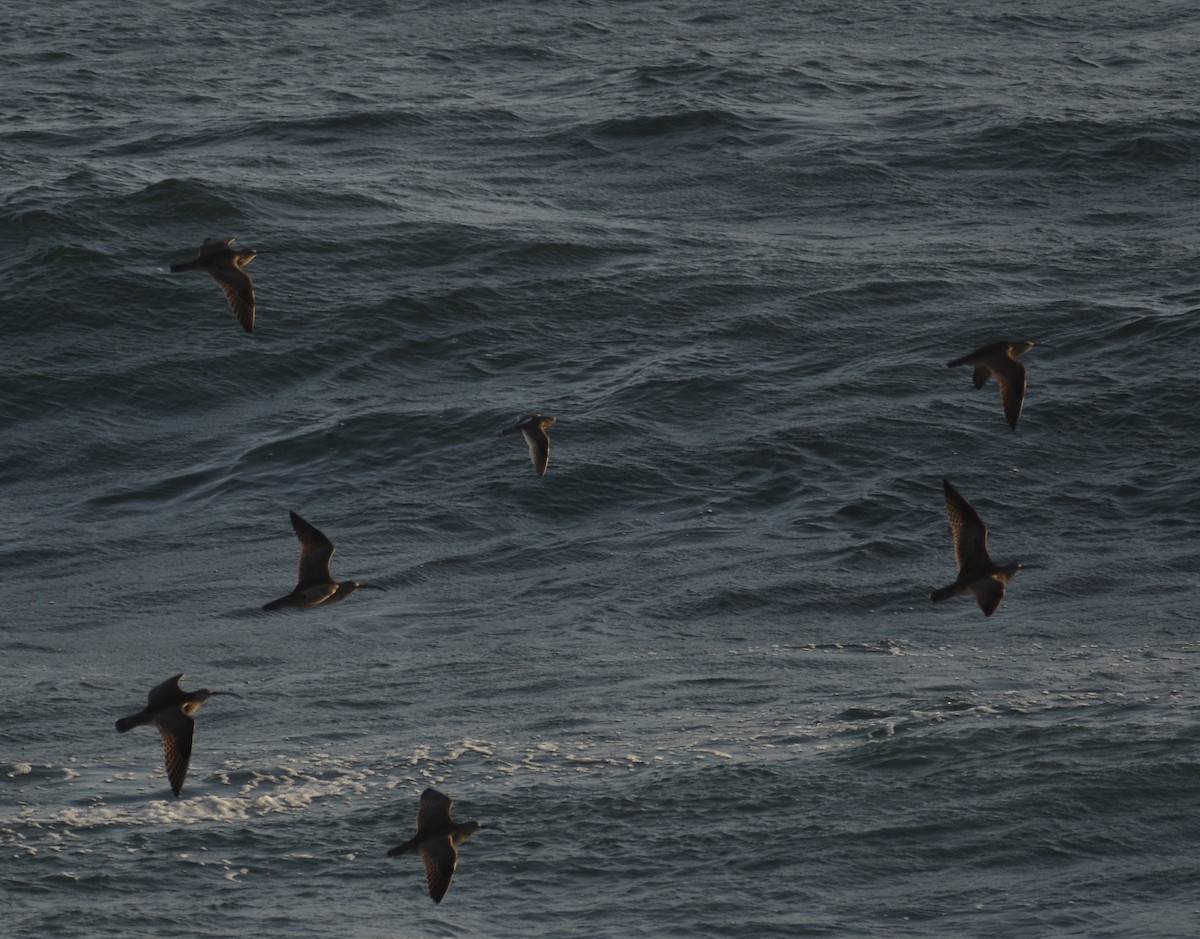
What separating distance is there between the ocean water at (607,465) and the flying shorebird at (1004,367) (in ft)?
16.4

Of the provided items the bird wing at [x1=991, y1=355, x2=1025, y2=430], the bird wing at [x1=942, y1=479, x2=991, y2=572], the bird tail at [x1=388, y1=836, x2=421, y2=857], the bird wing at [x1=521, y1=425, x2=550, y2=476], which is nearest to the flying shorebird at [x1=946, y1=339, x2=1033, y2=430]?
the bird wing at [x1=991, y1=355, x2=1025, y2=430]

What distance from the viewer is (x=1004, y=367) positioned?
664 inches

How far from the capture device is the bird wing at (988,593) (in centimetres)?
1572

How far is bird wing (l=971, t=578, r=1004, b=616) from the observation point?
619 inches

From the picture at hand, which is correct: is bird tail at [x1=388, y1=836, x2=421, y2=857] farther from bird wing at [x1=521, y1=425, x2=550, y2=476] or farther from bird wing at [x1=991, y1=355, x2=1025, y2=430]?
bird wing at [x1=991, y1=355, x2=1025, y2=430]

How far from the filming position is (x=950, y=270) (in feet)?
99.3

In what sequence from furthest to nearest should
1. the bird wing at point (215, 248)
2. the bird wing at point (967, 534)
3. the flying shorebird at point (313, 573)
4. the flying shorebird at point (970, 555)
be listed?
the bird wing at point (215, 248)
the flying shorebird at point (313, 573)
the bird wing at point (967, 534)
the flying shorebird at point (970, 555)

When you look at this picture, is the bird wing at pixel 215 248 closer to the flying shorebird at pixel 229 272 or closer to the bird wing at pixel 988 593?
the flying shorebird at pixel 229 272

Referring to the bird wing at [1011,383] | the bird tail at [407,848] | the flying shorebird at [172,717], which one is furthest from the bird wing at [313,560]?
the bird wing at [1011,383]

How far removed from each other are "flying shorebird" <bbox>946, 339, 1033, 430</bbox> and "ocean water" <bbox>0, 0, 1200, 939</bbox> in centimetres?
500

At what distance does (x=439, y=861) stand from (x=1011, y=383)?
5.69 metres

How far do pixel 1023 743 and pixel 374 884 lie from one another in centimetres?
635

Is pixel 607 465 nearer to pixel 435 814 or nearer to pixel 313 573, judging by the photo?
pixel 313 573

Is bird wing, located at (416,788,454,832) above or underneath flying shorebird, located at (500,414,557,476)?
underneath
